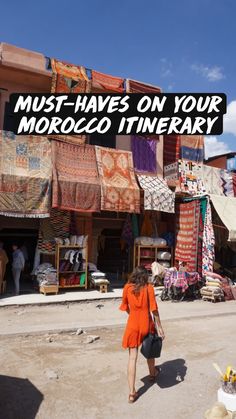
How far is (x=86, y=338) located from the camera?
7492mm

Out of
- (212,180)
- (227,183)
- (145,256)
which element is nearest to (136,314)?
(145,256)

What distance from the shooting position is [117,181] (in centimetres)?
1290

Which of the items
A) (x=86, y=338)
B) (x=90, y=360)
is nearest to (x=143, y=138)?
(x=86, y=338)

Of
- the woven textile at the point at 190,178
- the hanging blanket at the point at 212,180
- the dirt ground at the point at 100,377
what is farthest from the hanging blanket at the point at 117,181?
the dirt ground at the point at 100,377

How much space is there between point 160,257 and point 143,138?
496 cm

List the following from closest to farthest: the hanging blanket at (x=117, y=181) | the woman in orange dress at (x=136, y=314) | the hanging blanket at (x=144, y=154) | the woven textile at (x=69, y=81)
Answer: the woman in orange dress at (x=136, y=314)
the hanging blanket at (x=117, y=181)
the woven textile at (x=69, y=81)
the hanging blanket at (x=144, y=154)

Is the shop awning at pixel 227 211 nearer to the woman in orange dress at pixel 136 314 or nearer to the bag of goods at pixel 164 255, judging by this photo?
the bag of goods at pixel 164 255

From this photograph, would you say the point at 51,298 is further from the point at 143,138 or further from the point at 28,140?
Answer: the point at 143,138

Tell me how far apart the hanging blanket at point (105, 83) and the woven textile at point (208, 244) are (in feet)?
18.7

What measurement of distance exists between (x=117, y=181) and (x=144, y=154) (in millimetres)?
2657

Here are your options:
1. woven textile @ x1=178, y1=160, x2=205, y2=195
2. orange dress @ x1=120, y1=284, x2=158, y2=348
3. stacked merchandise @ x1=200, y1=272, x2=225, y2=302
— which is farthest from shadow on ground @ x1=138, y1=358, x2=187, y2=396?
woven textile @ x1=178, y1=160, x2=205, y2=195

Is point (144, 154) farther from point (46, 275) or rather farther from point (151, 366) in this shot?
point (151, 366)

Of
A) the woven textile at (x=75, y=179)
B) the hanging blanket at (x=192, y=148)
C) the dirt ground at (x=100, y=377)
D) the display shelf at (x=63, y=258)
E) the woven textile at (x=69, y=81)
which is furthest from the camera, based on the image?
the hanging blanket at (x=192, y=148)

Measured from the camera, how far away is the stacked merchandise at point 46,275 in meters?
11.6
